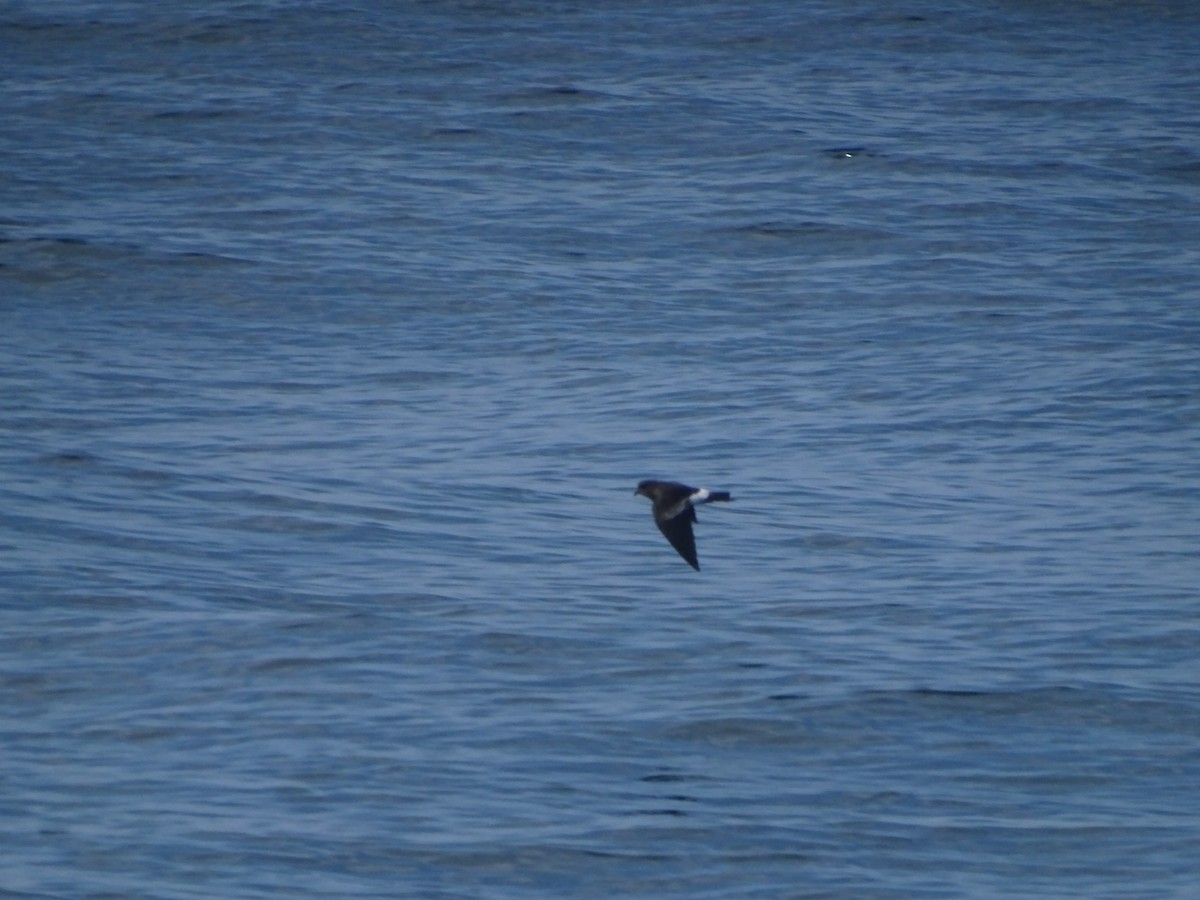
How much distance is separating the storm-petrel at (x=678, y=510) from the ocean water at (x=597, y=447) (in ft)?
3.73

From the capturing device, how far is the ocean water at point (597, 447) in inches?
372

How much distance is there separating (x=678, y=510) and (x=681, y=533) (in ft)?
0.92

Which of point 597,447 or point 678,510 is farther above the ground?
point 678,510

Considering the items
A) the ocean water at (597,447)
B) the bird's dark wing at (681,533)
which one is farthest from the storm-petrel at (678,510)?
the ocean water at (597,447)

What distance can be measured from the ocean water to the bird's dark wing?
1.13 metres

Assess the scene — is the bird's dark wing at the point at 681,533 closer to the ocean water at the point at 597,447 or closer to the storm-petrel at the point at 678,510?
the storm-petrel at the point at 678,510

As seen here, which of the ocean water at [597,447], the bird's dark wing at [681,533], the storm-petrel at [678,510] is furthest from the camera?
the storm-petrel at [678,510]

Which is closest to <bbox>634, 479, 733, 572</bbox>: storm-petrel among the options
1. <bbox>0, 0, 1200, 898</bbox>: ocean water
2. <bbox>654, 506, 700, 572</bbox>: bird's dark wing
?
<bbox>654, 506, 700, 572</bbox>: bird's dark wing

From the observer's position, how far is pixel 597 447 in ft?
52.5

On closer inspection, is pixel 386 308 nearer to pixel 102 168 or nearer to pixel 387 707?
pixel 102 168

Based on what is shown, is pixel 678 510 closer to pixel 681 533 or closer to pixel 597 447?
pixel 681 533

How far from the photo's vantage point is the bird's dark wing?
31.7 feet

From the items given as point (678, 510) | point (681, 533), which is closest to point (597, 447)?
point (678, 510)

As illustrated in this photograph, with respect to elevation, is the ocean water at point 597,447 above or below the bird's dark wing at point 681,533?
below
